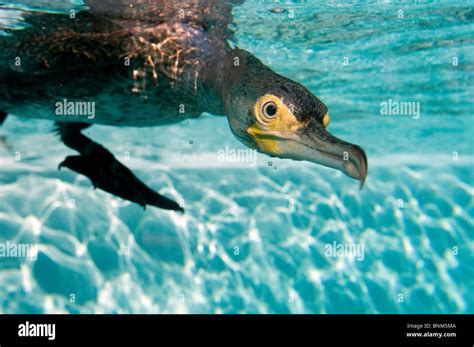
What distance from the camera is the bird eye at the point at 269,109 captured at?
12.9 feet

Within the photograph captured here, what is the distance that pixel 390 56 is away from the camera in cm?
1109

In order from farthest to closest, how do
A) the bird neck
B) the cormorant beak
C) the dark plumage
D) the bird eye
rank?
the dark plumage, the bird neck, the bird eye, the cormorant beak

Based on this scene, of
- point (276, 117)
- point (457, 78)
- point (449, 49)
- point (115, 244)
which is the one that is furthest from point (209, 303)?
point (457, 78)

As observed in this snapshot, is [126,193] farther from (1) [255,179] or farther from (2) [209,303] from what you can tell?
(1) [255,179]

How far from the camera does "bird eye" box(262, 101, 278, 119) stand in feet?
12.9

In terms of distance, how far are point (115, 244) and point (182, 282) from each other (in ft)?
6.38

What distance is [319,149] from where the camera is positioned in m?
3.49

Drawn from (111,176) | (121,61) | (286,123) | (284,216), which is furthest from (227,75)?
(284,216)

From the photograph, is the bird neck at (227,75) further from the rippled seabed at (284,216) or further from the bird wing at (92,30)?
the rippled seabed at (284,216)

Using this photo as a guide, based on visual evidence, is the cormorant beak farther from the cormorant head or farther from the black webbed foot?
the black webbed foot

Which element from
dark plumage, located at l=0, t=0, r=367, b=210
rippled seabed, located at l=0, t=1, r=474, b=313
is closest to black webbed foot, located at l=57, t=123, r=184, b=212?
dark plumage, located at l=0, t=0, r=367, b=210

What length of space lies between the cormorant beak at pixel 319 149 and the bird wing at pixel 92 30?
3.11 metres

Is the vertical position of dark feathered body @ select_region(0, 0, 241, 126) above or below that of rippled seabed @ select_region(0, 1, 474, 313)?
above

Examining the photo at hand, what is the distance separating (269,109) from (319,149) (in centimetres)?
72
